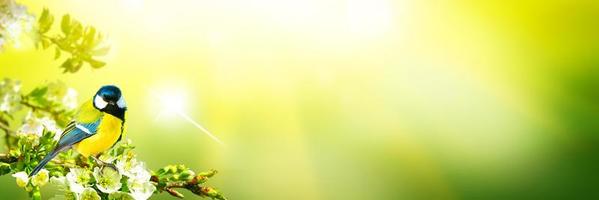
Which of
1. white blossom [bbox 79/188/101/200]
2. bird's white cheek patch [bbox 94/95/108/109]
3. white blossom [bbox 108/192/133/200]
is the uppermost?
bird's white cheek patch [bbox 94/95/108/109]

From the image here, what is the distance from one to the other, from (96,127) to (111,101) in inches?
2.8

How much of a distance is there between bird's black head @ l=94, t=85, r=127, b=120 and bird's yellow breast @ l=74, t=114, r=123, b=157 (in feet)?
0.04

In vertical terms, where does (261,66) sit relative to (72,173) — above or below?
above

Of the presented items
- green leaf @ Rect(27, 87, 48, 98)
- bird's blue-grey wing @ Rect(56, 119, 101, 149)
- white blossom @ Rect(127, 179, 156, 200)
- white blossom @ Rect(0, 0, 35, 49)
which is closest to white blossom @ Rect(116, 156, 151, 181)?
white blossom @ Rect(127, 179, 156, 200)

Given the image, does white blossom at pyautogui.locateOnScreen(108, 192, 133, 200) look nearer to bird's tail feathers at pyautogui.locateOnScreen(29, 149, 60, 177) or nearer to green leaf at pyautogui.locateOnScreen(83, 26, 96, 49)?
bird's tail feathers at pyautogui.locateOnScreen(29, 149, 60, 177)

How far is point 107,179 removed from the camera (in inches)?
64.5

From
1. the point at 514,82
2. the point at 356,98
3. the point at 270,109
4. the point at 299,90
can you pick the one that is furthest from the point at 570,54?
the point at 270,109

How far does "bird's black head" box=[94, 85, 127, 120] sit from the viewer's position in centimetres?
184

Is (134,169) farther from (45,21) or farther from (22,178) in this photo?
(45,21)

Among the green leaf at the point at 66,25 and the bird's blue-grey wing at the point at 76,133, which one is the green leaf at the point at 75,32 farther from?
the bird's blue-grey wing at the point at 76,133

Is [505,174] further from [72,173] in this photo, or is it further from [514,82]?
[72,173]

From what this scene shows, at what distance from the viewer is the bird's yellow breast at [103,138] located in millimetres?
1744

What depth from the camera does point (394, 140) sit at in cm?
1470

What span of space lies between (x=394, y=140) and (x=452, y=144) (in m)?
1.04
